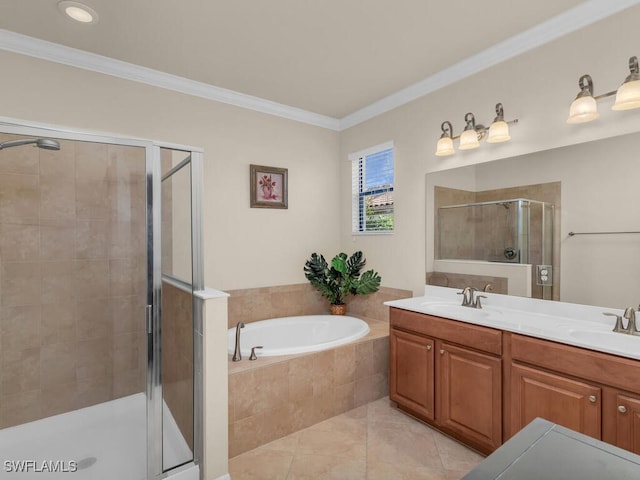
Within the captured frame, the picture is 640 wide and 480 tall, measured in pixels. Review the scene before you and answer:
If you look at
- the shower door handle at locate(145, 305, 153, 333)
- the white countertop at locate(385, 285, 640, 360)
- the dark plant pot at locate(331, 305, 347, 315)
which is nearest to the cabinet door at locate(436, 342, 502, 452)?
the white countertop at locate(385, 285, 640, 360)

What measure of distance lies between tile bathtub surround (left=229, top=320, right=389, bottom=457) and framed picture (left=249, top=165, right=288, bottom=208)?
1521mm

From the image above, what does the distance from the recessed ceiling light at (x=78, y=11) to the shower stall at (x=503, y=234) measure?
270cm

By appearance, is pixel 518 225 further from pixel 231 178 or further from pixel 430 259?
pixel 231 178

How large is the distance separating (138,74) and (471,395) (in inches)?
127

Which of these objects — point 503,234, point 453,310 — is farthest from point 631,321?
point 453,310

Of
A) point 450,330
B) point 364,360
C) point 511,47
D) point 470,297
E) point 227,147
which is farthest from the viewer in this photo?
point 227,147

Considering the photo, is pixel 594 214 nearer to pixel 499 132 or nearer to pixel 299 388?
pixel 499 132

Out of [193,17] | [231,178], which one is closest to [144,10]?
[193,17]

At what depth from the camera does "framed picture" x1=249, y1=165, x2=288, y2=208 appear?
3.21 meters

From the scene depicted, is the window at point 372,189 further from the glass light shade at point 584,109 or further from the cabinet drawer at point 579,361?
the cabinet drawer at point 579,361

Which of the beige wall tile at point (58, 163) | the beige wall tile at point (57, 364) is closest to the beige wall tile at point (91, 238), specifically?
the beige wall tile at point (58, 163)

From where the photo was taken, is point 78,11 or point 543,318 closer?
point 78,11

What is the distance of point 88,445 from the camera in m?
2.08

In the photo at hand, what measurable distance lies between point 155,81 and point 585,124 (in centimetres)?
300
